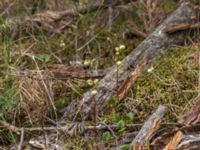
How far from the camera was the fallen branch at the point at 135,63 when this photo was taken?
270 centimetres

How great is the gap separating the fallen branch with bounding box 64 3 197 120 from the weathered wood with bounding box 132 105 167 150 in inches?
13.3

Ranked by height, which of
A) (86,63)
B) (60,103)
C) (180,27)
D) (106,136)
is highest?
(180,27)

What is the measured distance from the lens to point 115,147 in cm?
239

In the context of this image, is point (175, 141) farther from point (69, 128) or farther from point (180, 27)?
point (180, 27)

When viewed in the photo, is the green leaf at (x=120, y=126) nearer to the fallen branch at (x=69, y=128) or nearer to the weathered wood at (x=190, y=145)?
the fallen branch at (x=69, y=128)

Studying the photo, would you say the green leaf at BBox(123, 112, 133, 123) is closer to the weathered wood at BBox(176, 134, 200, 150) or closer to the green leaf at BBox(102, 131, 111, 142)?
the green leaf at BBox(102, 131, 111, 142)

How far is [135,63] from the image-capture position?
2861mm

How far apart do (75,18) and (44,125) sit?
1333 millimetres

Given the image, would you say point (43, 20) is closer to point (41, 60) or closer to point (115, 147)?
point (41, 60)

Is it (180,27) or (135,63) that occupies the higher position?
(180,27)

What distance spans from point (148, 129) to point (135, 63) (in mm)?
654

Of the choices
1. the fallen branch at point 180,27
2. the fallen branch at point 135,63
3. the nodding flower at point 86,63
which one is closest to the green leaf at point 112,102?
the fallen branch at point 135,63

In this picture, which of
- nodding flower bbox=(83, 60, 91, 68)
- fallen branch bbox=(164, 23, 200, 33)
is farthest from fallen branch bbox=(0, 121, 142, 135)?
fallen branch bbox=(164, 23, 200, 33)

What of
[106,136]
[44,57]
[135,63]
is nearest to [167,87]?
[135,63]
